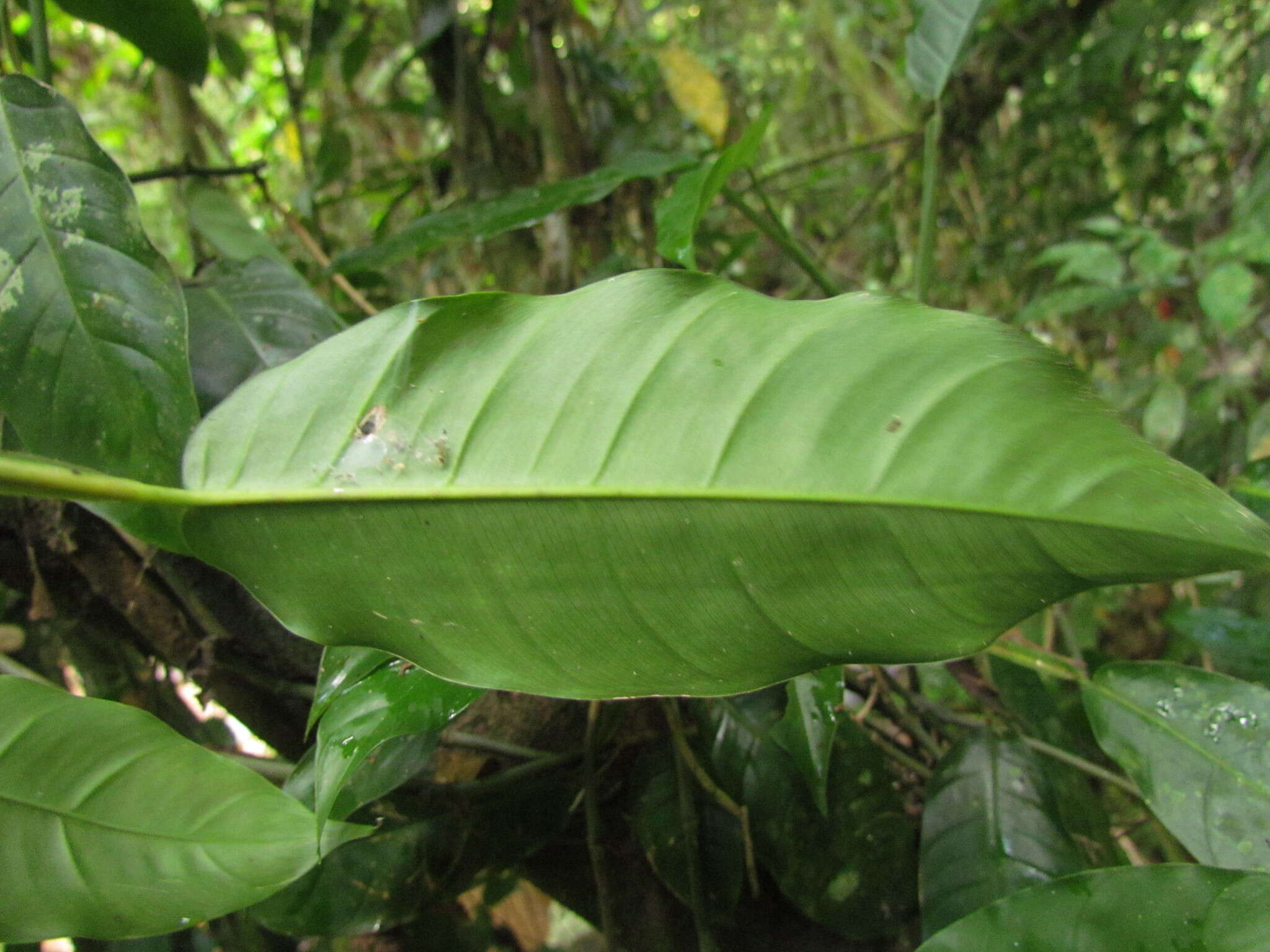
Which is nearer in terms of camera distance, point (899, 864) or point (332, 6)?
point (899, 864)

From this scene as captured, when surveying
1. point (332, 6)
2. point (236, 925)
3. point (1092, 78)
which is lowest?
point (236, 925)

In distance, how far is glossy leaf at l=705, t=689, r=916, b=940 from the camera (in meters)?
0.64

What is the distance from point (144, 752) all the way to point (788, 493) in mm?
361

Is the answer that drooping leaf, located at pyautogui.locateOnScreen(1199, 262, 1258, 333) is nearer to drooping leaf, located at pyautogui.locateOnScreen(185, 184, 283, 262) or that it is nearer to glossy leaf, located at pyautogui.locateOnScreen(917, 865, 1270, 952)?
glossy leaf, located at pyautogui.locateOnScreen(917, 865, 1270, 952)

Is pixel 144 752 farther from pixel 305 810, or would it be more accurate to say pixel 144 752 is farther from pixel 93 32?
pixel 93 32

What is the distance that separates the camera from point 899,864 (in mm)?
660

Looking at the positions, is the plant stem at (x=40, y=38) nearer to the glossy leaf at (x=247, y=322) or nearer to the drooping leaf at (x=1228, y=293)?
the glossy leaf at (x=247, y=322)

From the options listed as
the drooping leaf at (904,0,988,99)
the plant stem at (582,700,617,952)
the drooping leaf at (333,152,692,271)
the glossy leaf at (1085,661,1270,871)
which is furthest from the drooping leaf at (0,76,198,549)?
the drooping leaf at (904,0,988,99)

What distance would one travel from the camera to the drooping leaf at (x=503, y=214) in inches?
29.2

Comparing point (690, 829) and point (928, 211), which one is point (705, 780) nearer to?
point (690, 829)

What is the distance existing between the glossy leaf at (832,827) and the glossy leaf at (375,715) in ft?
1.03

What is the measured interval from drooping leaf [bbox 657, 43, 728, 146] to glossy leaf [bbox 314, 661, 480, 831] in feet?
3.01

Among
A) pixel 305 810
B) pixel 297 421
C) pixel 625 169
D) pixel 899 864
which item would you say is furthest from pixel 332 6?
pixel 899 864

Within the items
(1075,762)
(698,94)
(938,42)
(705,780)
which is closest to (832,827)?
(705,780)
